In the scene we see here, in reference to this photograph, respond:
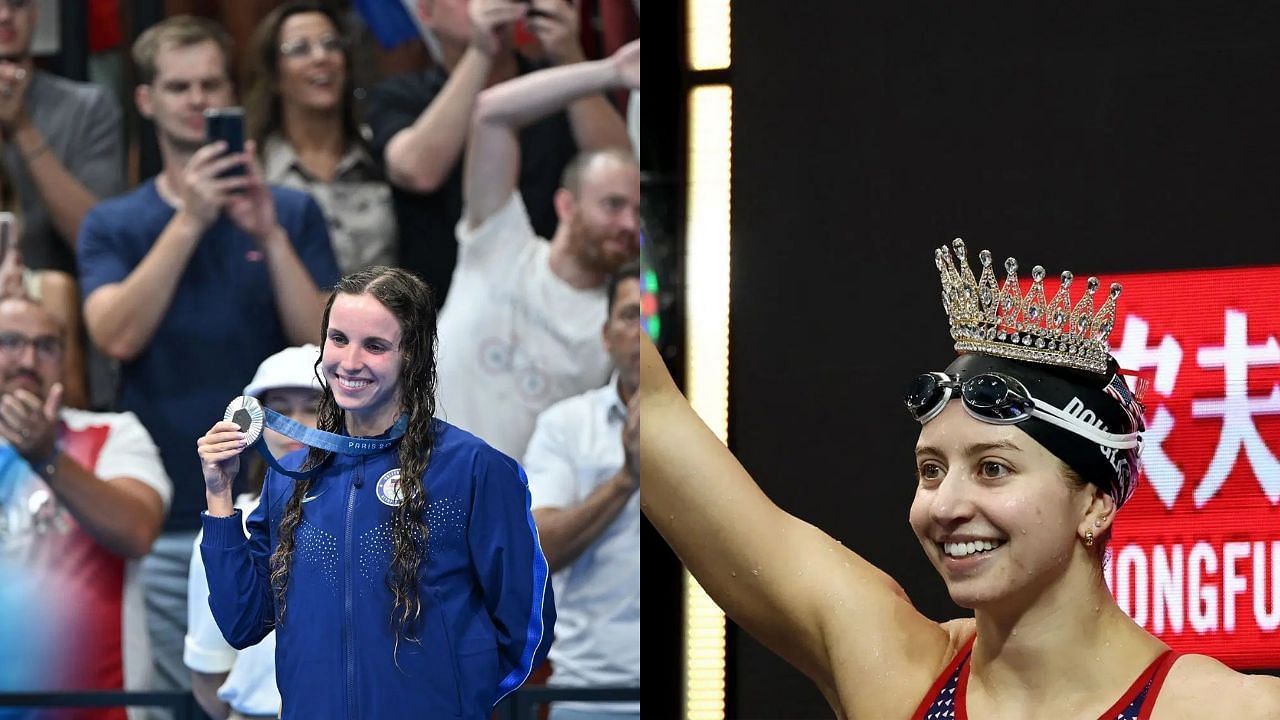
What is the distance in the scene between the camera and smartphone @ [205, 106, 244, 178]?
4051 millimetres

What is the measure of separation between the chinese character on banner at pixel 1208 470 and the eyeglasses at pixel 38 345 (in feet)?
9.08

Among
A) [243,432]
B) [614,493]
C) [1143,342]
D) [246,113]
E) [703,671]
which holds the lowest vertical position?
[703,671]

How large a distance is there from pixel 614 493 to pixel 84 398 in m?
1.46

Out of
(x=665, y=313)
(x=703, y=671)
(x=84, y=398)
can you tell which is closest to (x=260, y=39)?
(x=84, y=398)

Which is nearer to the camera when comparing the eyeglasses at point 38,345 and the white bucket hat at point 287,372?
the white bucket hat at point 287,372

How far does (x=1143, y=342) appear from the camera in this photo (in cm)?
332

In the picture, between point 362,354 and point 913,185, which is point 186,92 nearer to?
point 913,185

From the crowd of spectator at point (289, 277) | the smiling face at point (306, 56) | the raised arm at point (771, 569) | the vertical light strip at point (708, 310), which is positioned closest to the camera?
the raised arm at point (771, 569)

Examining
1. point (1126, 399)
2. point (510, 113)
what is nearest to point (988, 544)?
point (1126, 399)

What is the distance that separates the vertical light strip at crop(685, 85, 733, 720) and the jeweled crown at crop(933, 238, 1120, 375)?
147cm

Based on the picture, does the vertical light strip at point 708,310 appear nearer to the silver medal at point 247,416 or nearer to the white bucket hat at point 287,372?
the white bucket hat at point 287,372

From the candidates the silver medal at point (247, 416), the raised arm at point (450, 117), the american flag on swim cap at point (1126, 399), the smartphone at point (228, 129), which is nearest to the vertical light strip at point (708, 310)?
the raised arm at point (450, 117)

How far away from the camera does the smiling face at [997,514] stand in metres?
1.89

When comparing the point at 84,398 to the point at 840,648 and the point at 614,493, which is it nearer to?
the point at 614,493
